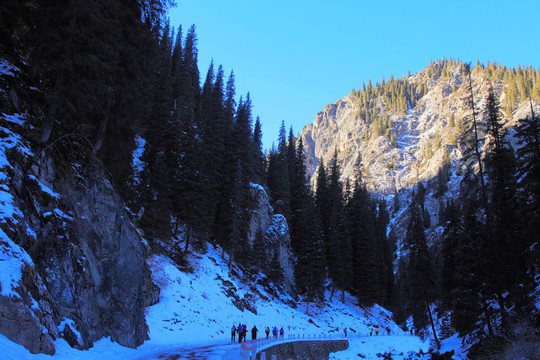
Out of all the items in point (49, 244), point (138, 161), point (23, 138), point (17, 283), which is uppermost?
point (138, 161)

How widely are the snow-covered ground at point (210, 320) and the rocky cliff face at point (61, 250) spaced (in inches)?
27.6

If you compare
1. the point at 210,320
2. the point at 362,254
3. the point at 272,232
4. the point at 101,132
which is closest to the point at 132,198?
the point at 101,132

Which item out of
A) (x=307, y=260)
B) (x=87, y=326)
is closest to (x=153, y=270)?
(x=87, y=326)

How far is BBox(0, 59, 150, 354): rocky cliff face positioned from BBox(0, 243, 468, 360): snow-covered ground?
702mm

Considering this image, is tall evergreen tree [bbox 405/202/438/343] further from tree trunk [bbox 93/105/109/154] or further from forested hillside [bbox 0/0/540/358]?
tree trunk [bbox 93/105/109/154]

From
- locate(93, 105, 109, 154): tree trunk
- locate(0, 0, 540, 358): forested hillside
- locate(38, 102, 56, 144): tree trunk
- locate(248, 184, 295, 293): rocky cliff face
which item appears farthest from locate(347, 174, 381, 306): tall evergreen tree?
locate(38, 102, 56, 144): tree trunk

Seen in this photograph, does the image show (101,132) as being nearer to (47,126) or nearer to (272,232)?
(47,126)

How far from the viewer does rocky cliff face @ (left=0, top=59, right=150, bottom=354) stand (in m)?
9.77

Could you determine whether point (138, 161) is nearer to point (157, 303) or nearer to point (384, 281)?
point (157, 303)

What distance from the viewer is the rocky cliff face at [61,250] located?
32.1 feet

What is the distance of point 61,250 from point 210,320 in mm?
17459

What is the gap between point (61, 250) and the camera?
41.8 feet

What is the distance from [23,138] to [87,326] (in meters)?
7.50

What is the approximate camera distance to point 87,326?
1315 centimetres
